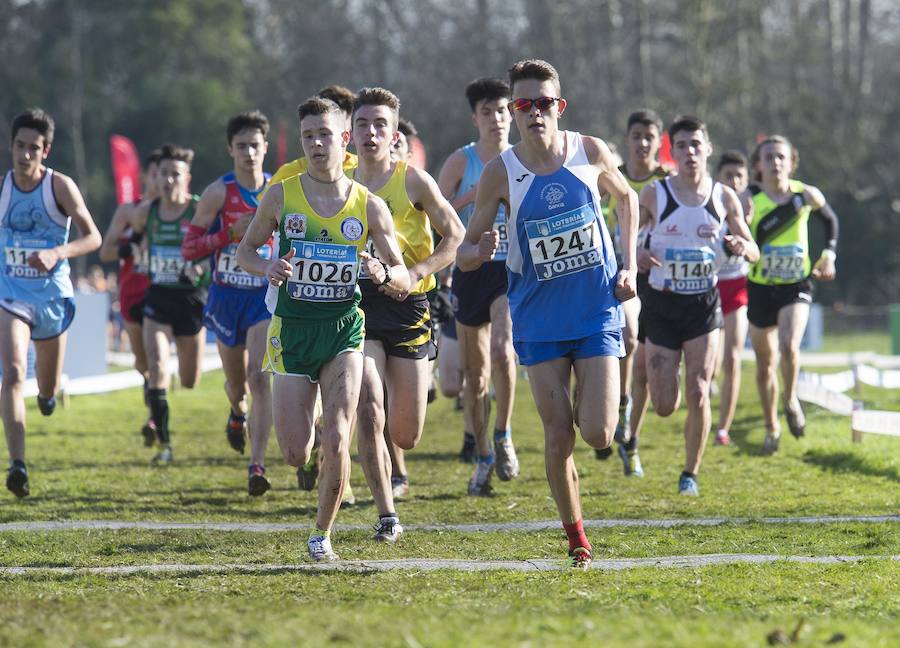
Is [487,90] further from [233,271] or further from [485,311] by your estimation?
[233,271]

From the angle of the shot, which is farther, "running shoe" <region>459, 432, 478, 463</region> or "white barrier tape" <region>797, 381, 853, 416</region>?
"white barrier tape" <region>797, 381, 853, 416</region>

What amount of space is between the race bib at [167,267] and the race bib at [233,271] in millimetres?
1712

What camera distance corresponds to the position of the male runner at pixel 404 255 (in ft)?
27.6

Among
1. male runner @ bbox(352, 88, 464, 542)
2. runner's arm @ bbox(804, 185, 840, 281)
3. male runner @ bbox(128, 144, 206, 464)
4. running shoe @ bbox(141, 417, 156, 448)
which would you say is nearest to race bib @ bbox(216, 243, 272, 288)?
male runner @ bbox(128, 144, 206, 464)

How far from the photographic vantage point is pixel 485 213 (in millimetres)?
7414

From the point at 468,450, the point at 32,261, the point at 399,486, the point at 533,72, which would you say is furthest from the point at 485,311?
the point at 533,72

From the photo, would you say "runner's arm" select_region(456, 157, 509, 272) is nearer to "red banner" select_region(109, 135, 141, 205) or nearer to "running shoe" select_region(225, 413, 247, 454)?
"running shoe" select_region(225, 413, 247, 454)

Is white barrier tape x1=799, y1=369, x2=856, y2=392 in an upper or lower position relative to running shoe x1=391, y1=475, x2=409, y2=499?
upper

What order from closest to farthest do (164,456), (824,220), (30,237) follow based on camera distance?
1. (30,237)
2. (164,456)
3. (824,220)

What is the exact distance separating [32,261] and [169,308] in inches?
96.9

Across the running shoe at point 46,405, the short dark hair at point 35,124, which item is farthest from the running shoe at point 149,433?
the short dark hair at point 35,124

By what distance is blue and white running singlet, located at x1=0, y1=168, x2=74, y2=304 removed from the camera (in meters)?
9.86

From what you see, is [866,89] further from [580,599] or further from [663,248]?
[580,599]

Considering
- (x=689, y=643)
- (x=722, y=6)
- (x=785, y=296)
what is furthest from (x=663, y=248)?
(x=722, y=6)
